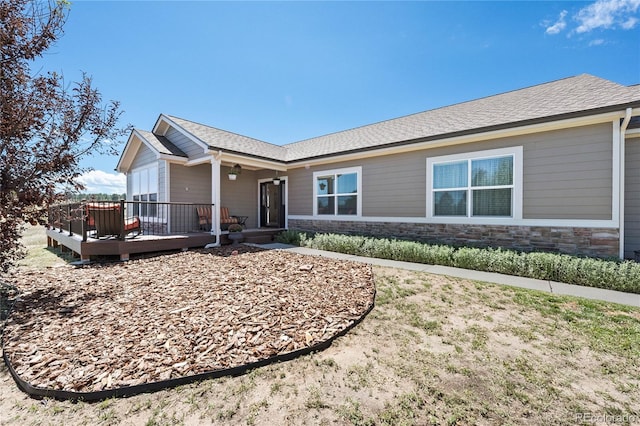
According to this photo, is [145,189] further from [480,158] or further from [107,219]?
[480,158]

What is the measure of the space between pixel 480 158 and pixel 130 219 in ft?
35.9

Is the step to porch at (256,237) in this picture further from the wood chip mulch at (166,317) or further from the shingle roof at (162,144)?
the shingle roof at (162,144)

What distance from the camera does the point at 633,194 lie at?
6188 mm

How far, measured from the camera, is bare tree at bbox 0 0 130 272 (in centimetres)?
419

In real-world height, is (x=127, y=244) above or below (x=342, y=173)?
below

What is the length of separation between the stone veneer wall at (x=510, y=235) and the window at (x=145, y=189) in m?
8.42

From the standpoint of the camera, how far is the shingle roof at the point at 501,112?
600 cm

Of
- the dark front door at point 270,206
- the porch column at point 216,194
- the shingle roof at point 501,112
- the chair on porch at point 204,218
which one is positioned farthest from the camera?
the dark front door at point 270,206

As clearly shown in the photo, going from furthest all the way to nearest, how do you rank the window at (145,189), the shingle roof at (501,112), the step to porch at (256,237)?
the window at (145,189) → the step to porch at (256,237) → the shingle roof at (501,112)

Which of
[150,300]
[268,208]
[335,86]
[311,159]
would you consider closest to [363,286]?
[150,300]

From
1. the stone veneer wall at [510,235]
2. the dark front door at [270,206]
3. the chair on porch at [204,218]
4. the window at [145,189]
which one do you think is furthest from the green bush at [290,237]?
the window at [145,189]

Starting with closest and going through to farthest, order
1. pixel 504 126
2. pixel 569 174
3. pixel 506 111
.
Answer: pixel 569 174 < pixel 504 126 < pixel 506 111

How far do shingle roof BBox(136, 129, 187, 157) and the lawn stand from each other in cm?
871

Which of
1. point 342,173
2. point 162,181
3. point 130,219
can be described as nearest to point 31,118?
point 130,219
